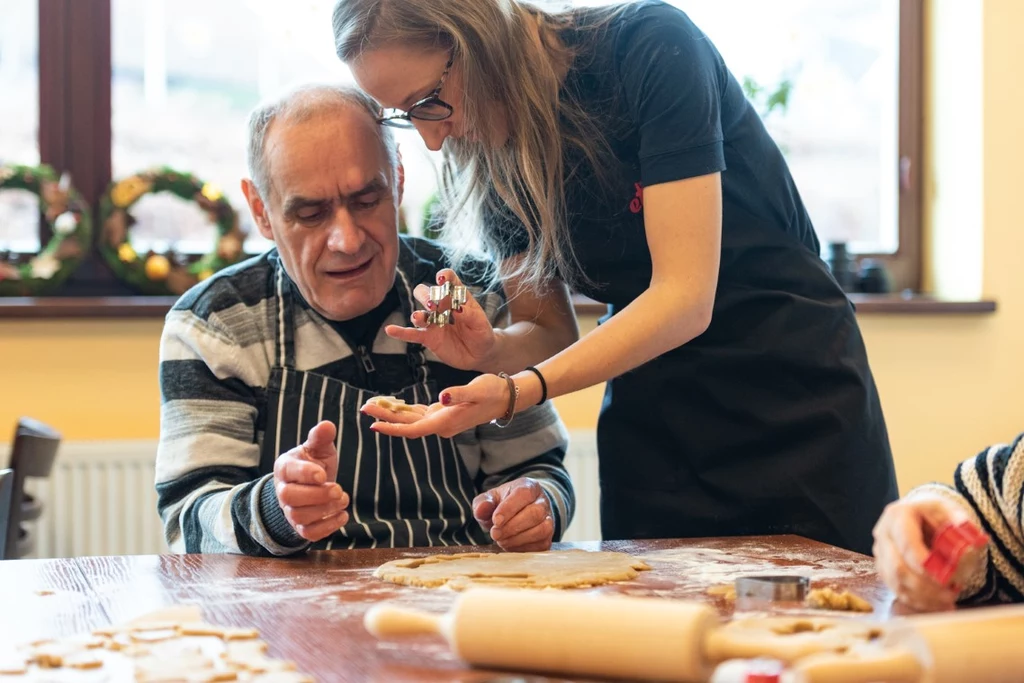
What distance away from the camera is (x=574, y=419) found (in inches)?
123

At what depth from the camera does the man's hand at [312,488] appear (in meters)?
1.36

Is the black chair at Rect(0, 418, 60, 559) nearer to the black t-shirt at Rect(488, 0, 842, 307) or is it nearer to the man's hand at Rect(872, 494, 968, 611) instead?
the black t-shirt at Rect(488, 0, 842, 307)

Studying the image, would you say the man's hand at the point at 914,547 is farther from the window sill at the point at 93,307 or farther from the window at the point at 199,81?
the window at the point at 199,81

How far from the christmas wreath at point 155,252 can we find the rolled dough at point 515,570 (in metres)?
1.79

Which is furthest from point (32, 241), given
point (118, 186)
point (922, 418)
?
point (922, 418)

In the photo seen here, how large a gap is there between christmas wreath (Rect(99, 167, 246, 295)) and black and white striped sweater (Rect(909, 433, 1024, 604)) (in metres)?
2.17

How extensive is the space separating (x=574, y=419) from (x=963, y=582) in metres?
2.04

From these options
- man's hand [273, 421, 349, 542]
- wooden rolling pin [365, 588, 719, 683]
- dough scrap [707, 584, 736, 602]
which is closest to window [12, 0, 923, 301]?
man's hand [273, 421, 349, 542]

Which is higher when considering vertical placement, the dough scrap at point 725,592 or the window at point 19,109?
the window at point 19,109

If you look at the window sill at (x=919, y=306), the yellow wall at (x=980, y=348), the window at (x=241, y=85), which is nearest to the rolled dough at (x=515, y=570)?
the window at (x=241, y=85)

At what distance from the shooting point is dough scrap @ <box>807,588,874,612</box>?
109cm

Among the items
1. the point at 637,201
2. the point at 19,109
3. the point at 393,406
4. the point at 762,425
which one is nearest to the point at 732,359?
the point at 762,425

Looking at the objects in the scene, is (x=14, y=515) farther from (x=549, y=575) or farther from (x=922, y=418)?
(x=922, y=418)

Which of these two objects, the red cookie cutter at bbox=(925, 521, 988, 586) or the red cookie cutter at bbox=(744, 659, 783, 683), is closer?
the red cookie cutter at bbox=(744, 659, 783, 683)
